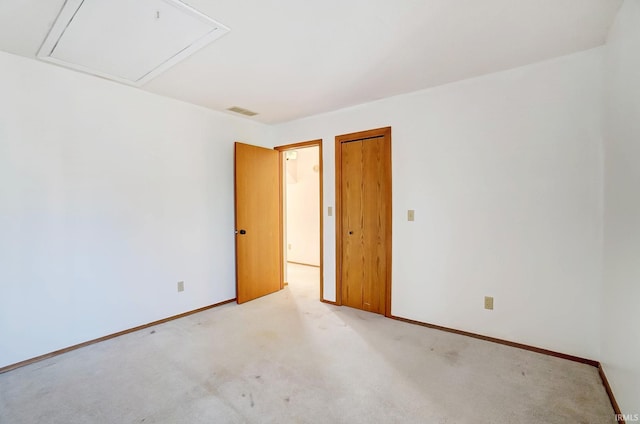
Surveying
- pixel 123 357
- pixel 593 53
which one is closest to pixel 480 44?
pixel 593 53

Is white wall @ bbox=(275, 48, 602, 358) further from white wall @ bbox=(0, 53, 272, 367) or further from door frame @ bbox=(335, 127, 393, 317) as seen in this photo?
white wall @ bbox=(0, 53, 272, 367)

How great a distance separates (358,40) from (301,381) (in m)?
2.40

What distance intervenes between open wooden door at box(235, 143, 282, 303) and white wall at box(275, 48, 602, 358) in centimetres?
163

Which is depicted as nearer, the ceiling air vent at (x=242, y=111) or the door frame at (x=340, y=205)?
the door frame at (x=340, y=205)

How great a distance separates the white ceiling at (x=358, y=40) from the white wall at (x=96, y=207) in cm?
38

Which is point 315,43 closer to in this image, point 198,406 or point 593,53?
point 593,53

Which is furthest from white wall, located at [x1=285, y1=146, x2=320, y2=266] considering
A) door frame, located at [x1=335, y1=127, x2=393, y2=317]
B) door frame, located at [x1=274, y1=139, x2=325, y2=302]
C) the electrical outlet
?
the electrical outlet

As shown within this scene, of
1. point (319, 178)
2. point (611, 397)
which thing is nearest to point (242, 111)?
point (319, 178)

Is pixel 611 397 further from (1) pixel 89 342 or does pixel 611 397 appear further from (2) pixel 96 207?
(2) pixel 96 207

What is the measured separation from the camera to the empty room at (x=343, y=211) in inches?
68.3

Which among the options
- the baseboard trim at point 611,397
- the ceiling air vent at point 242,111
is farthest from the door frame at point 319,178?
the baseboard trim at point 611,397

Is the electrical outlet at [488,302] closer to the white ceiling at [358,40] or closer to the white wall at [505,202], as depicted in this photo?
the white wall at [505,202]

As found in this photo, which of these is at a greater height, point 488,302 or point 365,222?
point 365,222

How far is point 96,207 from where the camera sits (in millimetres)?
2590
